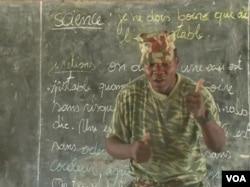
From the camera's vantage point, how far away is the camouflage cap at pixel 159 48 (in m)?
2.46

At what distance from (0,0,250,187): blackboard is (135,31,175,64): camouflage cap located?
1.6 inches

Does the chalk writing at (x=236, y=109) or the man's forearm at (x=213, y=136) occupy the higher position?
the chalk writing at (x=236, y=109)

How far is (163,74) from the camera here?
2.46 metres

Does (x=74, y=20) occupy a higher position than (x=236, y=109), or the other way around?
(x=74, y=20)

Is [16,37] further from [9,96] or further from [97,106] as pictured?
[97,106]

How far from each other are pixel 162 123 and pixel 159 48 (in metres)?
0.37

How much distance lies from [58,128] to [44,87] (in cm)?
22

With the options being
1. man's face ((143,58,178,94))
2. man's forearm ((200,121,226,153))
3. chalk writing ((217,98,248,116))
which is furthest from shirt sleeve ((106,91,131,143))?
chalk writing ((217,98,248,116))

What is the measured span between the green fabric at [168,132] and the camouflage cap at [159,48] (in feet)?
0.42

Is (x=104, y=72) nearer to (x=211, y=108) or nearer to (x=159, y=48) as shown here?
(x=159, y=48)

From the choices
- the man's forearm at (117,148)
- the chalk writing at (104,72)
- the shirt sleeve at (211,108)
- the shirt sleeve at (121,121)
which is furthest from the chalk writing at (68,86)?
the shirt sleeve at (211,108)

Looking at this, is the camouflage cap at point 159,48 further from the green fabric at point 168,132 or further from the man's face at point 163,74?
the green fabric at point 168,132

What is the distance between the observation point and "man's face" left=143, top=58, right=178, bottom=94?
2.46 meters

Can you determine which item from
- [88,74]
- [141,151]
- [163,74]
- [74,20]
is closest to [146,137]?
[141,151]
